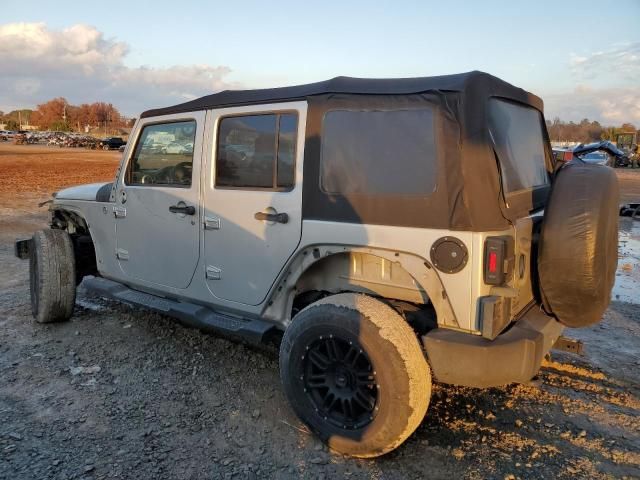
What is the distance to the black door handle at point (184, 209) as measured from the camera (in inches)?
153

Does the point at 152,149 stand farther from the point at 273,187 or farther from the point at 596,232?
the point at 596,232

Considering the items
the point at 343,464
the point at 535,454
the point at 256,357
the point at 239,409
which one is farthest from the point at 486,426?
the point at 256,357

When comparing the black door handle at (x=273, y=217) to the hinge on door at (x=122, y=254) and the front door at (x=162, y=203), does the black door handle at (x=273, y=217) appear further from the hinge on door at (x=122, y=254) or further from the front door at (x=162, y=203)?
the hinge on door at (x=122, y=254)

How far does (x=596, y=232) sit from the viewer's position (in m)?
2.80

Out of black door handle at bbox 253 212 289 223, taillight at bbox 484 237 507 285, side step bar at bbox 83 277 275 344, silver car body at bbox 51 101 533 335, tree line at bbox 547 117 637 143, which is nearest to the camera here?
taillight at bbox 484 237 507 285

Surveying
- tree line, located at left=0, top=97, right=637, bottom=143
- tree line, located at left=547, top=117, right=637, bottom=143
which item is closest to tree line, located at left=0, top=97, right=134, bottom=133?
tree line, located at left=0, top=97, right=637, bottom=143

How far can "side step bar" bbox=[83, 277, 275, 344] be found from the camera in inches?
140

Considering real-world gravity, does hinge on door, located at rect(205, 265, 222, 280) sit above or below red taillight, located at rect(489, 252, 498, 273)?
below

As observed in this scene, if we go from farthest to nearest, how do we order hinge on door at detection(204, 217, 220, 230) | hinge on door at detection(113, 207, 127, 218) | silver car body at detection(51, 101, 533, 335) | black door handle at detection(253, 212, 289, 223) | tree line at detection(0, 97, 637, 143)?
tree line at detection(0, 97, 637, 143)
hinge on door at detection(113, 207, 127, 218)
hinge on door at detection(204, 217, 220, 230)
black door handle at detection(253, 212, 289, 223)
silver car body at detection(51, 101, 533, 335)

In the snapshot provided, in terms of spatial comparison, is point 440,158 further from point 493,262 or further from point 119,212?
point 119,212

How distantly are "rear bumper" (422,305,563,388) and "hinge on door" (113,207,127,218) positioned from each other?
2884 mm

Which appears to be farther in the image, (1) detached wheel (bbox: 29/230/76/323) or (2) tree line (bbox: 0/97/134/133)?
(2) tree line (bbox: 0/97/134/133)

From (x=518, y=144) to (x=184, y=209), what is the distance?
94.3 inches

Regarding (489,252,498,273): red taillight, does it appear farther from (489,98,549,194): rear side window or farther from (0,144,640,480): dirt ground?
(0,144,640,480): dirt ground
